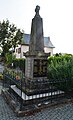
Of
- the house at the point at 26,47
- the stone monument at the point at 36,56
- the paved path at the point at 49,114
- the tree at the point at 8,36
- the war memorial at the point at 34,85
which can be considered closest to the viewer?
the paved path at the point at 49,114

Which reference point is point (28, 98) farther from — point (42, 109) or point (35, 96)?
→ point (42, 109)

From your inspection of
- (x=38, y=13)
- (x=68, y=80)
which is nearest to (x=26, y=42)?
(x=38, y=13)

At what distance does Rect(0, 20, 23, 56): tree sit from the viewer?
29000mm

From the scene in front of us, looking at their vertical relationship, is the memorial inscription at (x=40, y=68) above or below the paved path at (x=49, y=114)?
above

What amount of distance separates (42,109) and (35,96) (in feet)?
3.32

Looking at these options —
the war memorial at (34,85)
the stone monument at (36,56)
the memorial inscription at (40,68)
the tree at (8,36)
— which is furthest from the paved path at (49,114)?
the tree at (8,36)

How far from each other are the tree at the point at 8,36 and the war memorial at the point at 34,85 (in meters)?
20.7

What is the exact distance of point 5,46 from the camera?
2900cm

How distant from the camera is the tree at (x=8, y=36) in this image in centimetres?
2900

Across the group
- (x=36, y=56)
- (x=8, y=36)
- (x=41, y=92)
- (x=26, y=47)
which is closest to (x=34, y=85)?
(x=41, y=92)

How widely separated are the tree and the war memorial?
67.9 feet

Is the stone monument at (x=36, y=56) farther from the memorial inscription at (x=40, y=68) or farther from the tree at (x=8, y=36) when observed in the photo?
the tree at (x=8, y=36)

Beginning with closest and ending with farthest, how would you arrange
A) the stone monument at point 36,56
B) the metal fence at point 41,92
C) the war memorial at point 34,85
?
the war memorial at point 34,85 < the metal fence at point 41,92 < the stone monument at point 36,56

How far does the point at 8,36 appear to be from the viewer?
29734 mm
